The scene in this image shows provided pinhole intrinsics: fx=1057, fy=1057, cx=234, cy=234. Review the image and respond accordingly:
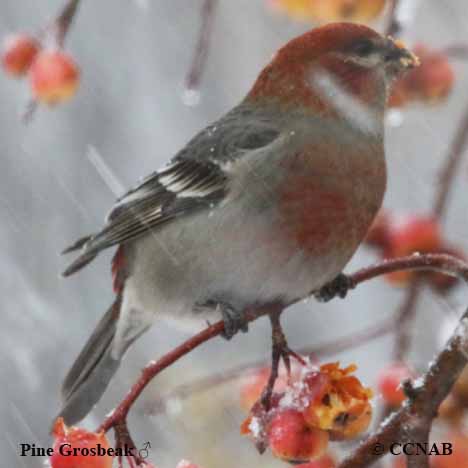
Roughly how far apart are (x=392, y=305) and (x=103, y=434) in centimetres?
654

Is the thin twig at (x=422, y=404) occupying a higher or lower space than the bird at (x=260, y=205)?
lower

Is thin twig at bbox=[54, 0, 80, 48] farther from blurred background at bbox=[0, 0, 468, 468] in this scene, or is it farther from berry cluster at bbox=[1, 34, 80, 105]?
blurred background at bbox=[0, 0, 468, 468]

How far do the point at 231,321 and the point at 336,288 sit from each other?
15.3 inches

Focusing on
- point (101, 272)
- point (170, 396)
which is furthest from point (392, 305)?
point (170, 396)

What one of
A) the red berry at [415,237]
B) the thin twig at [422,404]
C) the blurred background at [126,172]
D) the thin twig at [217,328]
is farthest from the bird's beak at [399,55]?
the blurred background at [126,172]

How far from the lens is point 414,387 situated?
1.92 metres

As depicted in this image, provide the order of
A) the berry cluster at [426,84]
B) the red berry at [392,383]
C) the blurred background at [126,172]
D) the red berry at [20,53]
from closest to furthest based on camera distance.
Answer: the red berry at [392,383] → the red berry at [20,53] → the berry cluster at [426,84] → the blurred background at [126,172]

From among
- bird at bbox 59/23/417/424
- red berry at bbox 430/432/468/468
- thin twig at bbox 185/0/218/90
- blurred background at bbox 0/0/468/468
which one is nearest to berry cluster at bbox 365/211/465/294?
bird at bbox 59/23/417/424

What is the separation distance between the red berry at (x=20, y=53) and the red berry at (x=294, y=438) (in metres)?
1.73

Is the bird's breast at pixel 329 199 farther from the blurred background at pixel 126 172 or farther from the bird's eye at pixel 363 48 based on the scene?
the blurred background at pixel 126 172

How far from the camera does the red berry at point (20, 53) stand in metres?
3.46

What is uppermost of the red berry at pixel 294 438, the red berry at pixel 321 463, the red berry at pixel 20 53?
the red berry at pixel 20 53

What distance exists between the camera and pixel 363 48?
3068 millimetres

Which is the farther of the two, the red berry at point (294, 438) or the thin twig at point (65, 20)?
the thin twig at point (65, 20)
